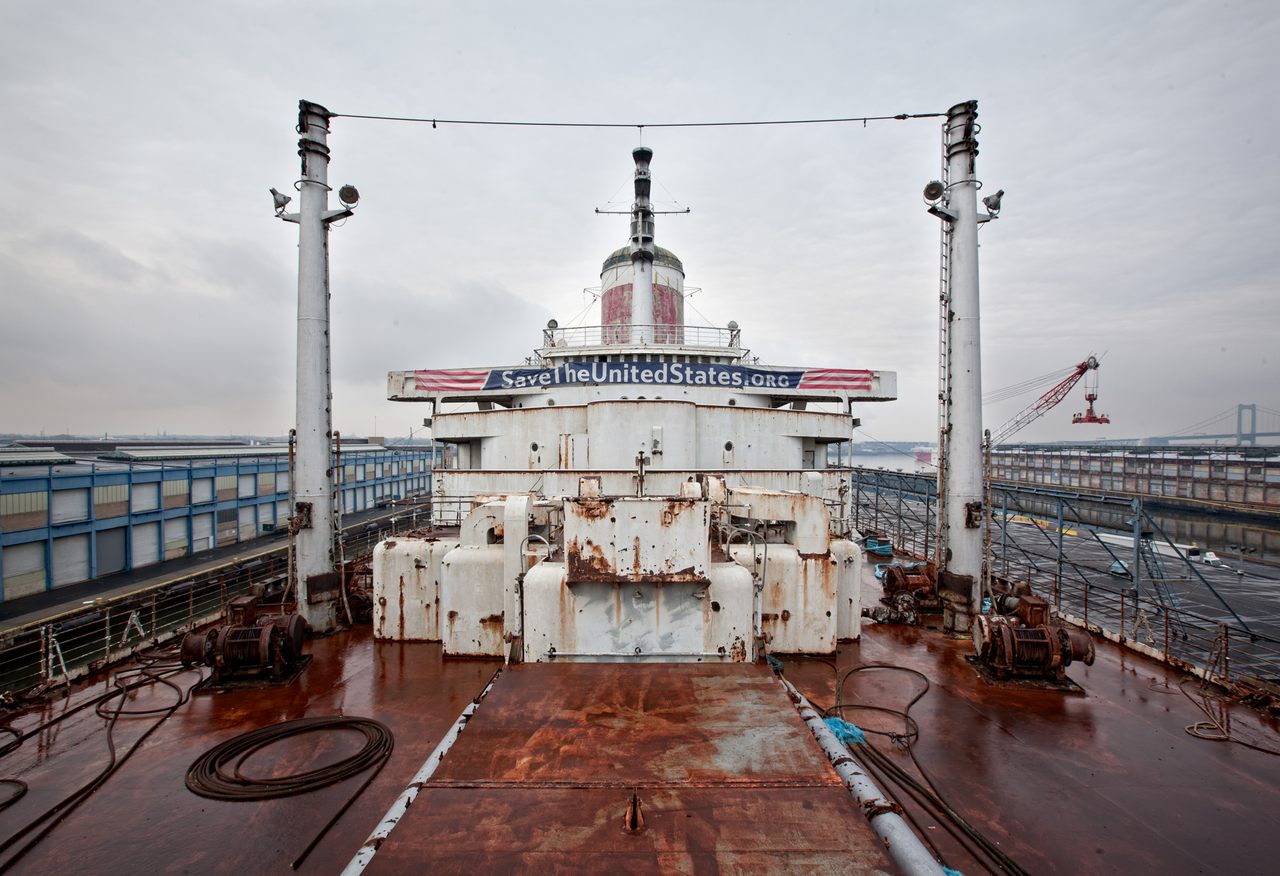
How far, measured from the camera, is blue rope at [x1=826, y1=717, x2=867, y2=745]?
6352 millimetres

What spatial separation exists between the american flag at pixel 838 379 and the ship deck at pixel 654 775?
7.66 meters

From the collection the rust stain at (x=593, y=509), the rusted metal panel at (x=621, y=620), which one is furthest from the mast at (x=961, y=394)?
the rust stain at (x=593, y=509)

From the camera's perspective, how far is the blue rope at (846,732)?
6352 mm

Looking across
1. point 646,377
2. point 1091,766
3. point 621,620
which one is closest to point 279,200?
point 646,377

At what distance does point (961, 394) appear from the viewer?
37.1 feet

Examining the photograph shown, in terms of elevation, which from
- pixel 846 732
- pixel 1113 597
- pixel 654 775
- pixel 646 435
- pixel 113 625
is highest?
pixel 646 435

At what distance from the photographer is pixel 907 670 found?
354 inches

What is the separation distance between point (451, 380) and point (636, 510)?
10.00 meters

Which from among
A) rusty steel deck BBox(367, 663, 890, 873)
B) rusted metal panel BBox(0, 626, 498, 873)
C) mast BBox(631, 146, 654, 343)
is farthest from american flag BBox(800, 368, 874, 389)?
rusty steel deck BBox(367, 663, 890, 873)

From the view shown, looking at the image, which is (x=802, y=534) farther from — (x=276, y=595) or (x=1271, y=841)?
(x=276, y=595)

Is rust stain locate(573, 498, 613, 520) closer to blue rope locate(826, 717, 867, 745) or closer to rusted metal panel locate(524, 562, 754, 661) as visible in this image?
rusted metal panel locate(524, 562, 754, 661)

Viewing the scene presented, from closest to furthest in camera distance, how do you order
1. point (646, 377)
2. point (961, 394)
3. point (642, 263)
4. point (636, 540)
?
point (636, 540)
point (961, 394)
point (646, 377)
point (642, 263)

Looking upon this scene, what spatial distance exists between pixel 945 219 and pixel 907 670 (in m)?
9.02

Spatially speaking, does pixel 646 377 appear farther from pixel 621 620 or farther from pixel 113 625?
pixel 113 625
